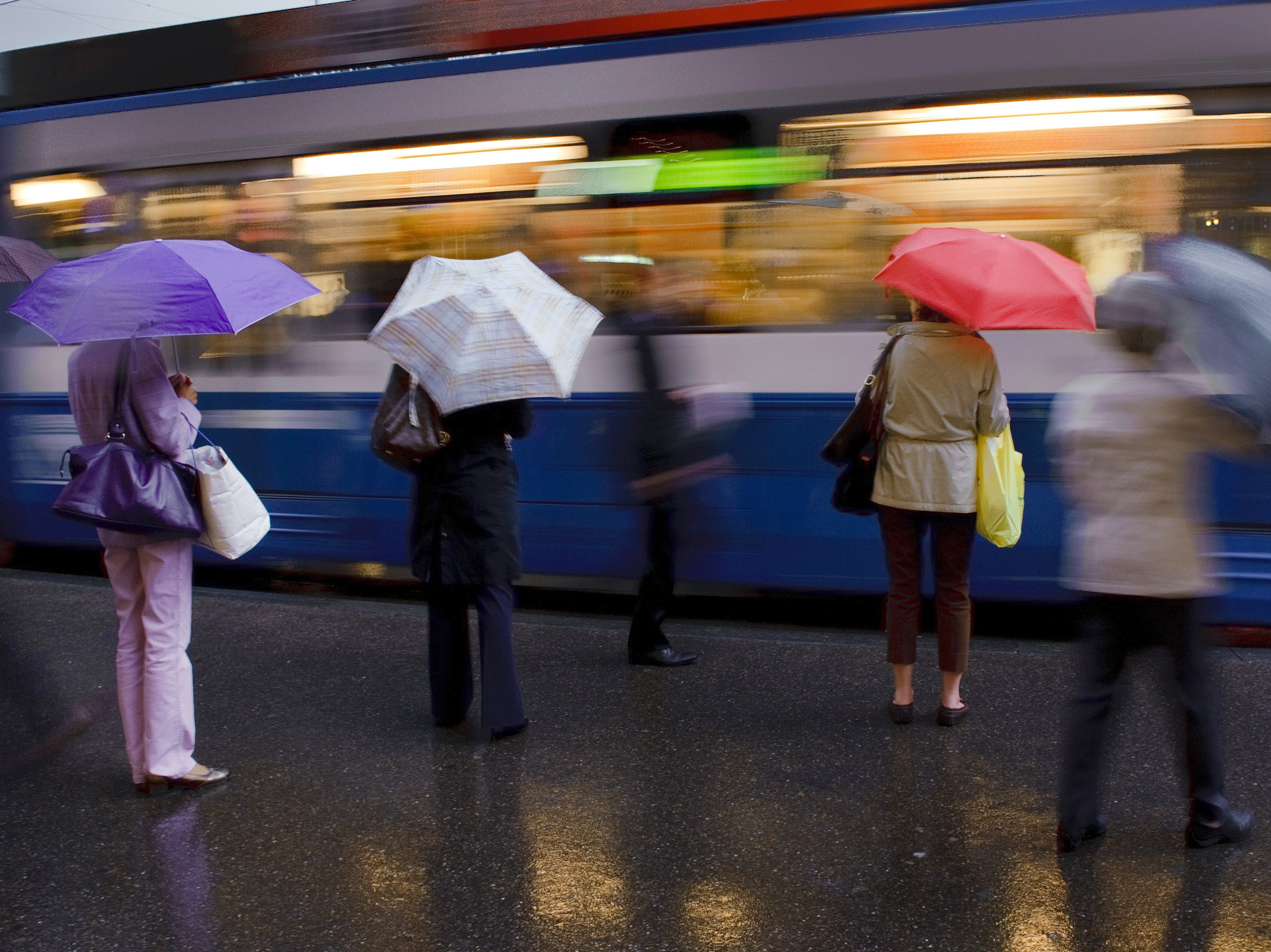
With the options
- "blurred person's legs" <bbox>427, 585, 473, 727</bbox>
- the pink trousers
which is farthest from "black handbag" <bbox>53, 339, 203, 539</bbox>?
"blurred person's legs" <bbox>427, 585, 473, 727</bbox>

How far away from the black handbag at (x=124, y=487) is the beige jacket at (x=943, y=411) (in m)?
2.40

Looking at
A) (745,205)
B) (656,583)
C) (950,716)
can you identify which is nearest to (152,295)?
(656,583)

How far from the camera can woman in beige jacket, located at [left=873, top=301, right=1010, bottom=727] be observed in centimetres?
395

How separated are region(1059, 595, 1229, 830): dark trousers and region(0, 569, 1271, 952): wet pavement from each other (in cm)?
12

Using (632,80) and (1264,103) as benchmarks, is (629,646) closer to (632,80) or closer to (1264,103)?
(632,80)

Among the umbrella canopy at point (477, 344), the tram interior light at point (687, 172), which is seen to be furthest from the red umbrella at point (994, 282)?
the tram interior light at point (687, 172)

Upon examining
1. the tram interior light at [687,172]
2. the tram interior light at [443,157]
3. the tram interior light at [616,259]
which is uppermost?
the tram interior light at [443,157]

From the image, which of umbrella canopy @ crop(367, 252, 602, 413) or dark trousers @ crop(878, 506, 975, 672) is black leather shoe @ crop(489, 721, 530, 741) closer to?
umbrella canopy @ crop(367, 252, 602, 413)

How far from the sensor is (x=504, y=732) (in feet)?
13.9

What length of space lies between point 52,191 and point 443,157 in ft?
8.73

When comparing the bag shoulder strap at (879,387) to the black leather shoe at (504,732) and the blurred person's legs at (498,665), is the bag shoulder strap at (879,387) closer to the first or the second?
the blurred person's legs at (498,665)

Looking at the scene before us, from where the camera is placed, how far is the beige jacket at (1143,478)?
9.46 feet

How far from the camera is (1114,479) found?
9.75ft

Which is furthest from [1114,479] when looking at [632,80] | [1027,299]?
[632,80]
